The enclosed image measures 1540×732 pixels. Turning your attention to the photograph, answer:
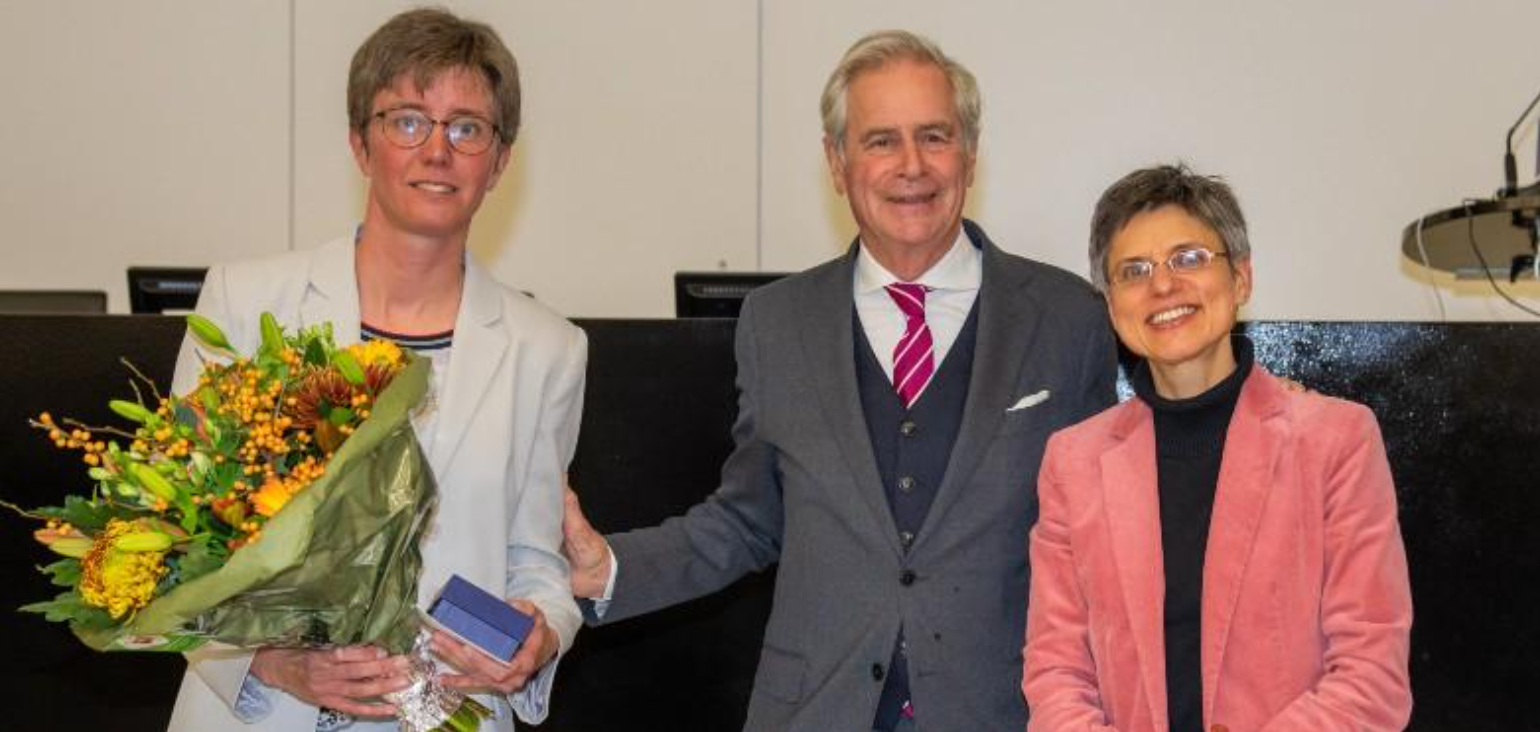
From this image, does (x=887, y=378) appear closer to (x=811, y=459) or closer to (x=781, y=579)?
(x=811, y=459)

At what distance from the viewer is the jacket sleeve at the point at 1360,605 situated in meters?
2.03

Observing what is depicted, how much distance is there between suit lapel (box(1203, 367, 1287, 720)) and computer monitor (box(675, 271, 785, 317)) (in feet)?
5.66

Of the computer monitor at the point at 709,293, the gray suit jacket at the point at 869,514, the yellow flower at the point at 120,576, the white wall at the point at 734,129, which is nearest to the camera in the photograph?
the yellow flower at the point at 120,576

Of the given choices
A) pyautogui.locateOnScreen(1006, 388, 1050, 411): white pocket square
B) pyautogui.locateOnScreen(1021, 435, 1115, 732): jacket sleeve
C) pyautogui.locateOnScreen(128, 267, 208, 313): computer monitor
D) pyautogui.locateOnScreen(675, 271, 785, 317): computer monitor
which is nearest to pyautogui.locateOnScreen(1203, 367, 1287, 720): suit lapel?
pyautogui.locateOnScreen(1021, 435, 1115, 732): jacket sleeve

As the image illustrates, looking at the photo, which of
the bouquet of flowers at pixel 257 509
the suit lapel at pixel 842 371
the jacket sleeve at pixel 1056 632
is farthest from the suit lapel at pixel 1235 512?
the bouquet of flowers at pixel 257 509

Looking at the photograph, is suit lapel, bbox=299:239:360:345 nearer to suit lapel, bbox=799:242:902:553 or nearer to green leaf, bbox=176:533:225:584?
green leaf, bbox=176:533:225:584

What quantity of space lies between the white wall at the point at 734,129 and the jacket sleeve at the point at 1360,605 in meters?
3.51

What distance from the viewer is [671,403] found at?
337 centimetres

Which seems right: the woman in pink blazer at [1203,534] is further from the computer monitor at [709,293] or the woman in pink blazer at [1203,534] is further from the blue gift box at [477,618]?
the computer monitor at [709,293]

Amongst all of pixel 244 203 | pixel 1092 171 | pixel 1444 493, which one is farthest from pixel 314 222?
pixel 1444 493

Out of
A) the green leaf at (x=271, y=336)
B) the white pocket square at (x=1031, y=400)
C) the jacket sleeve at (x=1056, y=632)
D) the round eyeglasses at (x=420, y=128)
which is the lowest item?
the jacket sleeve at (x=1056, y=632)

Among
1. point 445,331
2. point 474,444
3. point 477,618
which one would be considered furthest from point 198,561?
point 445,331

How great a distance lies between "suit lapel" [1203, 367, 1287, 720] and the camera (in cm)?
210

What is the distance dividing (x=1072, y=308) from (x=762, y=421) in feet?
1.75
